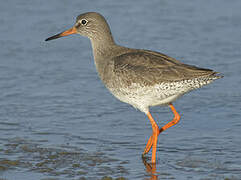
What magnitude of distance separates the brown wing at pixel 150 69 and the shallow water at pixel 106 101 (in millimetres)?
1151

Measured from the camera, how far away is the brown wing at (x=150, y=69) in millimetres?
7582

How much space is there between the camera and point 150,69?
307 inches

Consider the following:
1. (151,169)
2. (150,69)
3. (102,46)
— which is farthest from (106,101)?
(151,169)

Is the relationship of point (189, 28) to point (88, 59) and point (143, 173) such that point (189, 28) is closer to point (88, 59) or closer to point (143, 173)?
point (88, 59)

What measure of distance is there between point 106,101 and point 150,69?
7.73ft

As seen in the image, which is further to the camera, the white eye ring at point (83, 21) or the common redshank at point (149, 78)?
the white eye ring at point (83, 21)

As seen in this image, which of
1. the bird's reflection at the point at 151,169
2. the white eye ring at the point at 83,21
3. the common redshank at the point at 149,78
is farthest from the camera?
the white eye ring at the point at 83,21

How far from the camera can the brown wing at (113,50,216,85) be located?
24.9 feet

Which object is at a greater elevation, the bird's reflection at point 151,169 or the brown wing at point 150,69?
the brown wing at point 150,69

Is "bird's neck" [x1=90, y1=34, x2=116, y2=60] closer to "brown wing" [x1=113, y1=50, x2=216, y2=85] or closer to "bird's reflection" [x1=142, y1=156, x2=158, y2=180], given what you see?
"brown wing" [x1=113, y1=50, x2=216, y2=85]

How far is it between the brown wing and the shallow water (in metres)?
1.15

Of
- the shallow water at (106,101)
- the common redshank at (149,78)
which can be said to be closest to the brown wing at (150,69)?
the common redshank at (149,78)

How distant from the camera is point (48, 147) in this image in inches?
320

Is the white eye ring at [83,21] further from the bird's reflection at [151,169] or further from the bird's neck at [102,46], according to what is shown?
the bird's reflection at [151,169]
